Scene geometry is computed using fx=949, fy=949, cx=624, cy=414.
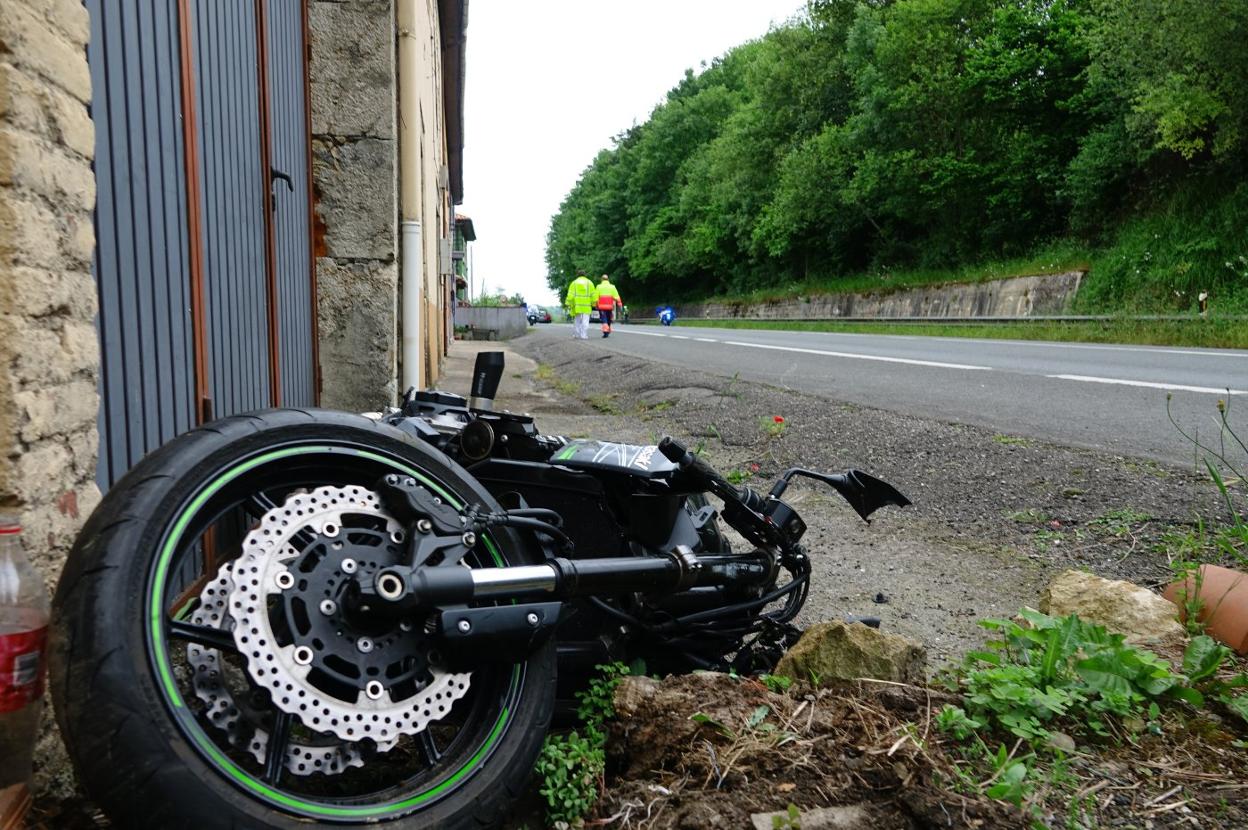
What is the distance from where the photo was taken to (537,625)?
1.92m

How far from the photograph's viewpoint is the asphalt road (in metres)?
6.30

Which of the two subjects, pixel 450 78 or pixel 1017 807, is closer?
pixel 1017 807

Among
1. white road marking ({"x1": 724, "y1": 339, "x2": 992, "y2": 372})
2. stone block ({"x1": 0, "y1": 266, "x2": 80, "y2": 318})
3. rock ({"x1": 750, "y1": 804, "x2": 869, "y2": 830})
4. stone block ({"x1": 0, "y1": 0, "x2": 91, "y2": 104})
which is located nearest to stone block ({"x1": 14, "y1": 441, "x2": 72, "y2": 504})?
stone block ({"x1": 0, "y1": 266, "x2": 80, "y2": 318})

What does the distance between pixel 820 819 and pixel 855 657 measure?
0.73 m

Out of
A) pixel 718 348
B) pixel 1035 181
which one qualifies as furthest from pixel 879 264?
pixel 718 348

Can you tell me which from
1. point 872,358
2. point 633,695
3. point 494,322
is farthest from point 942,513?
point 494,322

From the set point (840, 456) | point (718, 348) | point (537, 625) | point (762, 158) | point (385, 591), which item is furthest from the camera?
point (762, 158)

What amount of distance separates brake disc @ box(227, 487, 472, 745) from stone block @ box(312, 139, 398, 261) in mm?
4072

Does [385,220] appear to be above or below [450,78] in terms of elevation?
below

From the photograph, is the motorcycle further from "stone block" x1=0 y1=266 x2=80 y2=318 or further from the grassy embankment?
the grassy embankment

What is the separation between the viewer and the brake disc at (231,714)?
1.65 m

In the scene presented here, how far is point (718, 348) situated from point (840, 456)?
11.3 metres

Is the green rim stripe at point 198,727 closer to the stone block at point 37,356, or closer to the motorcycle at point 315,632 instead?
the motorcycle at point 315,632

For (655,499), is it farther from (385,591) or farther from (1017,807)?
(1017,807)
